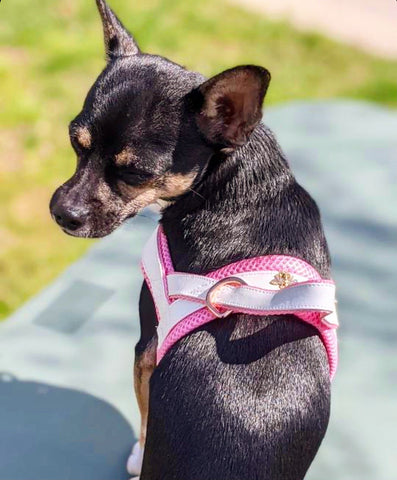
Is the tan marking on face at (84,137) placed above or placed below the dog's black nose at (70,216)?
above

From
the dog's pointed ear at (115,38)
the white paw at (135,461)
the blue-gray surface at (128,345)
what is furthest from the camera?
the blue-gray surface at (128,345)

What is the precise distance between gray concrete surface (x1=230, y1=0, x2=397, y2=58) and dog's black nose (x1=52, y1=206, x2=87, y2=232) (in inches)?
213

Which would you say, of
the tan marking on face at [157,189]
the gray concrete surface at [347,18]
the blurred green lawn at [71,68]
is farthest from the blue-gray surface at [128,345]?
the gray concrete surface at [347,18]

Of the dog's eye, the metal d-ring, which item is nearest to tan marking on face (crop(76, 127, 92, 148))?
the dog's eye

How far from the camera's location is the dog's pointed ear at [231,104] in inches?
83.4

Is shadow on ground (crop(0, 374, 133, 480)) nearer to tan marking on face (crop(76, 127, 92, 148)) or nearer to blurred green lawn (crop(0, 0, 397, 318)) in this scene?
tan marking on face (crop(76, 127, 92, 148))

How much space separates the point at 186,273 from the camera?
7.67 ft

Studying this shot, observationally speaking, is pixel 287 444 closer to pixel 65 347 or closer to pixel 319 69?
pixel 65 347

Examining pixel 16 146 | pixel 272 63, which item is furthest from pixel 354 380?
pixel 272 63

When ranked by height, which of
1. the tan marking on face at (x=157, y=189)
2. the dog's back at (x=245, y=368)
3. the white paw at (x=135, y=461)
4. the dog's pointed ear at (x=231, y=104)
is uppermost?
the dog's pointed ear at (x=231, y=104)

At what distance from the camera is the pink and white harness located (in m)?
2.18

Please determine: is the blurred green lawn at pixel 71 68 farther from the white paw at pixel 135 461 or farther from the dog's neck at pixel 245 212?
the dog's neck at pixel 245 212

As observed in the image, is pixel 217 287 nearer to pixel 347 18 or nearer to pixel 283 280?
pixel 283 280

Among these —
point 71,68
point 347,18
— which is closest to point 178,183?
point 71,68
